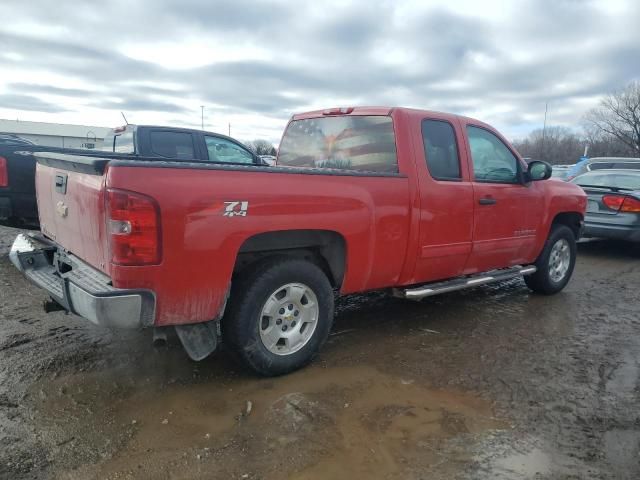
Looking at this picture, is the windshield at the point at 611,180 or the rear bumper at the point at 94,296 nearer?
the rear bumper at the point at 94,296

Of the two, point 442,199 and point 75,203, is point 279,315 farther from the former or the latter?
point 442,199

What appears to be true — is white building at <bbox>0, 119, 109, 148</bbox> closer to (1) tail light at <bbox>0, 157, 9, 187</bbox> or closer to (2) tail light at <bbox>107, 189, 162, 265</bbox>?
(1) tail light at <bbox>0, 157, 9, 187</bbox>

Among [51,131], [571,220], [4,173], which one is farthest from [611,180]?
[51,131]

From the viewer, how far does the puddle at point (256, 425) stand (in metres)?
2.60

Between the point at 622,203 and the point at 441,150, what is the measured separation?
18.0ft

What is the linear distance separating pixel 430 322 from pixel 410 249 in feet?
3.65

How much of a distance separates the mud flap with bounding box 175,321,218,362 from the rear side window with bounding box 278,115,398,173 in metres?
2.00

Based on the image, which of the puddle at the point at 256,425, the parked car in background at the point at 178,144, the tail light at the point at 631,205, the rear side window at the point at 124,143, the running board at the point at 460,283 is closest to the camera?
the puddle at the point at 256,425

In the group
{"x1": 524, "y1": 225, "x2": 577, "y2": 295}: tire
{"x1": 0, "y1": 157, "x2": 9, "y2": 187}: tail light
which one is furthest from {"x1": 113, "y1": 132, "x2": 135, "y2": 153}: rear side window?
{"x1": 524, "y1": 225, "x2": 577, "y2": 295}: tire

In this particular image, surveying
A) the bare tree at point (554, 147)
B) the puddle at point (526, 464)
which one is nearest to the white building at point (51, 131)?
the bare tree at point (554, 147)

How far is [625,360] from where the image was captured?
163 inches

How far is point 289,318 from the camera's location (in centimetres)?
360

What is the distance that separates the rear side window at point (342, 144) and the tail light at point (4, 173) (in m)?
3.28

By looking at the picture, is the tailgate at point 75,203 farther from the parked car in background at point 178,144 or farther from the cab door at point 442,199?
the parked car in background at point 178,144
